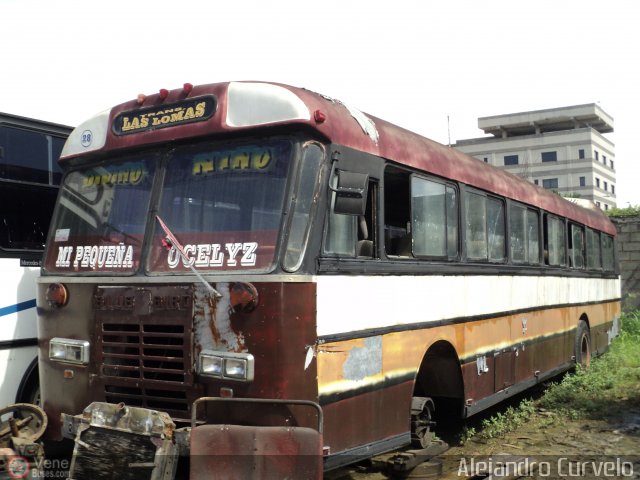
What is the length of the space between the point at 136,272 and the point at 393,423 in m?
→ 2.28

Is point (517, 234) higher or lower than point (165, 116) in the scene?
lower

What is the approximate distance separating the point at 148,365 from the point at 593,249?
962 centimetres

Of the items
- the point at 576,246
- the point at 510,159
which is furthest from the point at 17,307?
the point at 510,159

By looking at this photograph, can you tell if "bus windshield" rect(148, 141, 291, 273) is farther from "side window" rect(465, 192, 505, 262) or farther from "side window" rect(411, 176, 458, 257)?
"side window" rect(465, 192, 505, 262)

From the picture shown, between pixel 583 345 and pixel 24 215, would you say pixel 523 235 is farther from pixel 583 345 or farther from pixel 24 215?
pixel 24 215

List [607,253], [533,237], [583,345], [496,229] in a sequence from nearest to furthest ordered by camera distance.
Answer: [496,229], [533,237], [583,345], [607,253]

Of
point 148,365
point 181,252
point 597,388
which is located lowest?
point 597,388

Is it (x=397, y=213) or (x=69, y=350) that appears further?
(x=397, y=213)

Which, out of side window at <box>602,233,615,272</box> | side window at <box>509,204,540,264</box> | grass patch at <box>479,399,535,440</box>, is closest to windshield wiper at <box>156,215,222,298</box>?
grass patch at <box>479,399,535,440</box>

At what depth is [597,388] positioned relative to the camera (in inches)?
369

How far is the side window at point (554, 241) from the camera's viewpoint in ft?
30.0

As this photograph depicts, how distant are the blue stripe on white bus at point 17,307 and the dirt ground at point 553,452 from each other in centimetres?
325

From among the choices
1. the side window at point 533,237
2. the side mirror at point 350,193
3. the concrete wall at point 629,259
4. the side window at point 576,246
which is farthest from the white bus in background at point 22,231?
the concrete wall at point 629,259

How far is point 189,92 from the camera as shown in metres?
4.79
